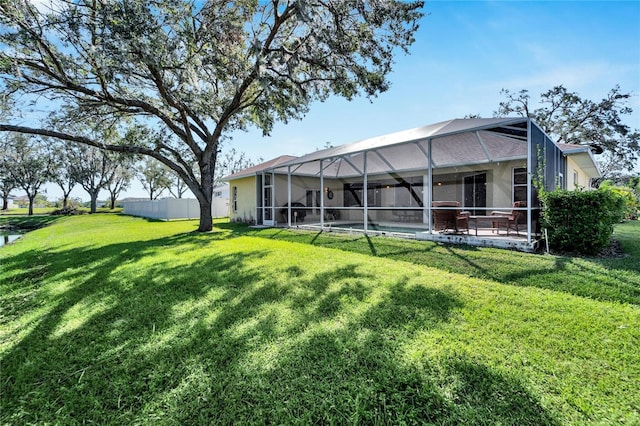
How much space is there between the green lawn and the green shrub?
0.60 m

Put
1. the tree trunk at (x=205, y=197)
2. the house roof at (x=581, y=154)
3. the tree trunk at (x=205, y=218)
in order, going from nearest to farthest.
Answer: the house roof at (x=581, y=154) < the tree trunk at (x=205, y=197) < the tree trunk at (x=205, y=218)

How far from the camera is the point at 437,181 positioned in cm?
1314

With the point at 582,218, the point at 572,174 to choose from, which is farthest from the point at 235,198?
the point at 572,174

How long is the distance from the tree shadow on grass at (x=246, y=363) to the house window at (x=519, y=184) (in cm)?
910

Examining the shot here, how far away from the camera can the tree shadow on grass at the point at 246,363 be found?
192 centimetres

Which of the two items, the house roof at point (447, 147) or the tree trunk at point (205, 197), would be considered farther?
the tree trunk at point (205, 197)

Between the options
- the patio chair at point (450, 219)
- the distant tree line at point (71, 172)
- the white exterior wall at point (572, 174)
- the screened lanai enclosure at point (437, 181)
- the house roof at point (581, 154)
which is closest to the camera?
the screened lanai enclosure at point (437, 181)

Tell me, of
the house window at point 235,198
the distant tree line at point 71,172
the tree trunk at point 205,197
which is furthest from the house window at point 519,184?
the distant tree line at point 71,172

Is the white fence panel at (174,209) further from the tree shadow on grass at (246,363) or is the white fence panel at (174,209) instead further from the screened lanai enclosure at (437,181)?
the tree shadow on grass at (246,363)

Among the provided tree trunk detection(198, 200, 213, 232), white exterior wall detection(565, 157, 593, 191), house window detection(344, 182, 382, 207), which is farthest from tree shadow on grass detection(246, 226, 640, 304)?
house window detection(344, 182, 382, 207)

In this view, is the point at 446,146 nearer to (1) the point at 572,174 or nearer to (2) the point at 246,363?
(1) the point at 572,174

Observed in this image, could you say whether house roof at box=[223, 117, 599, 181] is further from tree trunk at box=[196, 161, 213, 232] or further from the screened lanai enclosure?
tree trunk at box=[196, 161, 213, 232]

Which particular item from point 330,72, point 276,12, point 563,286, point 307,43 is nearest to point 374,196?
point 330,72

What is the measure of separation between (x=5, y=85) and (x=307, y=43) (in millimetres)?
9309
